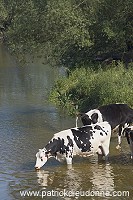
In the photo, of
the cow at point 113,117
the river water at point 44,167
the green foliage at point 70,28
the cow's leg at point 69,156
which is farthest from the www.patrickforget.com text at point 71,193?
the green foliage at point 70,28

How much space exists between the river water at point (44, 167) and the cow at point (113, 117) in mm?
656

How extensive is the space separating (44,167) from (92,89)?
319 inches

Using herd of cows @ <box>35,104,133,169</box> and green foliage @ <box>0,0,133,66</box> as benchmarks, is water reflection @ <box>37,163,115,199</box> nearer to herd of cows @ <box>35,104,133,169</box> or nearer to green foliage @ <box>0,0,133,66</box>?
herd of cows @ <box>35,104,133,169</box>

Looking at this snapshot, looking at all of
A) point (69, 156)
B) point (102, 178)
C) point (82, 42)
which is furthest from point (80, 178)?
point (82, 42)

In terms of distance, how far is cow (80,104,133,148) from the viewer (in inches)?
547

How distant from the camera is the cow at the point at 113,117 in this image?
13.9 metres

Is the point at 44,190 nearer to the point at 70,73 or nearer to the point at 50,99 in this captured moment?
the point at 50,99

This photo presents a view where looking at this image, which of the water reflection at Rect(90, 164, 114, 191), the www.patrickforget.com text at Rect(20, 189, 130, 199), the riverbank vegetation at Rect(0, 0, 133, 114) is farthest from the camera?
the riverbank vegetation at Rect(0, 0, 133, 114)

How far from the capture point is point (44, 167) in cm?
1209

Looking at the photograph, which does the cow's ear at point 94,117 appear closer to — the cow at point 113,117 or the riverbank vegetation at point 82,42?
the cow at point 113,117

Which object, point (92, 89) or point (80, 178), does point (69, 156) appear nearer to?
point (80, 178)

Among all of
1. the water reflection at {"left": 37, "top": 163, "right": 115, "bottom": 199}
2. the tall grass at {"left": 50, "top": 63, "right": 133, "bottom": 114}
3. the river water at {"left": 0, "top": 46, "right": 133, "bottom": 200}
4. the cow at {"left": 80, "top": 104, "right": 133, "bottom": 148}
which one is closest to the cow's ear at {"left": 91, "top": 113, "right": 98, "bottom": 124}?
the cow at {"left": 80, "top": 104, "right": 133, "bottom": 148}

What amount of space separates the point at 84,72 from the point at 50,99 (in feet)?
7.40

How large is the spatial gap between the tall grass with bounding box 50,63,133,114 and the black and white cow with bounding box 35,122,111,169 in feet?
17.8
